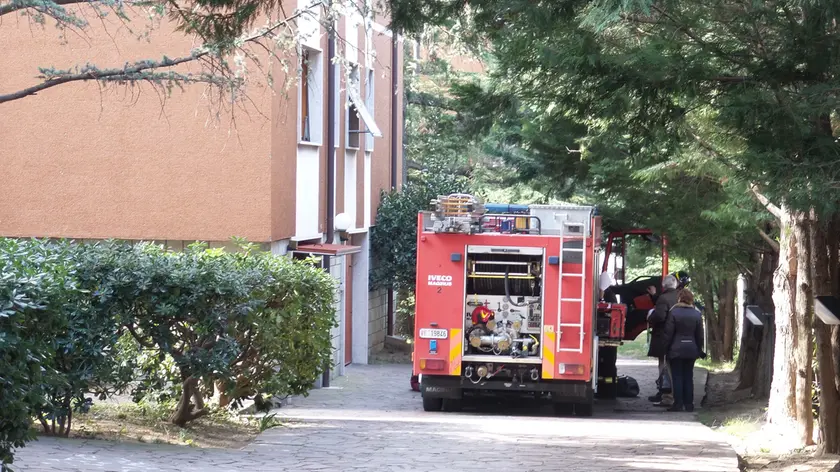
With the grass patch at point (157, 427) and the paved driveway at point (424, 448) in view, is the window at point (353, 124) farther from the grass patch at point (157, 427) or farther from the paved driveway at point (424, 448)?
the grass patch at point (157, 427)

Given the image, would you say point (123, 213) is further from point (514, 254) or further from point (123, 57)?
point (514, 254)

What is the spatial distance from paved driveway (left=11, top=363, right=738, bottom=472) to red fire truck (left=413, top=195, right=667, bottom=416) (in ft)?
1.81

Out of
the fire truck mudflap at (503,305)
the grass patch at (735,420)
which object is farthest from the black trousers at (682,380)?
the fire truck mudflap at (503,305)

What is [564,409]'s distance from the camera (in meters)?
16.5

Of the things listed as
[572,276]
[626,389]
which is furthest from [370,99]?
[572,276]

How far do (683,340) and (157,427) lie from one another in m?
8.82

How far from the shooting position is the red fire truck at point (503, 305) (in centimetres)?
1519

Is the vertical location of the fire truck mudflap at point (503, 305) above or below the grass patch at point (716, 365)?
above

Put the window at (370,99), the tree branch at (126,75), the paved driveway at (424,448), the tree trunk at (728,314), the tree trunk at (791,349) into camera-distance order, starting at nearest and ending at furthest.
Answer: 1. the paved driveway at (424,448)
2. the tree branch at (126,75)
3. the tree trunk at (791,349)
4. the window at (370,99)
5. the tree trunk at (728,314)

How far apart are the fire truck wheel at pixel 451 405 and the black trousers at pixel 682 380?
3359 mm

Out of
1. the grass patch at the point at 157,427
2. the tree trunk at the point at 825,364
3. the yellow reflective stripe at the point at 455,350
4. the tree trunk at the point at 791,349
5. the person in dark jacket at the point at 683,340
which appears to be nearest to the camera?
the grass patch at the point at 157,427

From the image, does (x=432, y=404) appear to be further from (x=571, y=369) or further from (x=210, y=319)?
(x=210, y=319)

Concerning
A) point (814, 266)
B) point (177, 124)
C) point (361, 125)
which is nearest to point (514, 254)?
point (814, 266)

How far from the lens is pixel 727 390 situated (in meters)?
21.0
